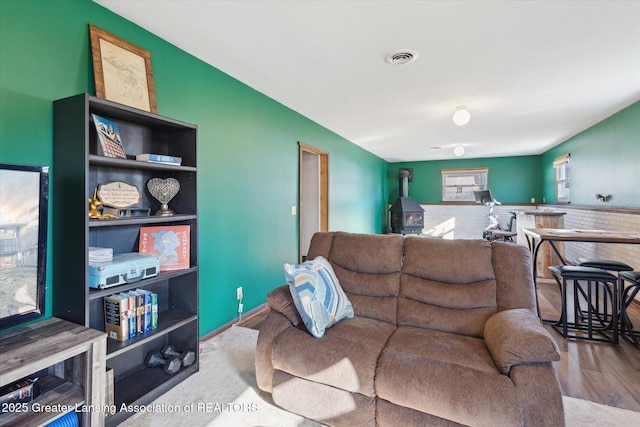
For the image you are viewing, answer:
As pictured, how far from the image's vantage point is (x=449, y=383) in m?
1.33

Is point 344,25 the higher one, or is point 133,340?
point 344,25

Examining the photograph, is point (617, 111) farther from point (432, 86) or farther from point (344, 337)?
point (344, 337)

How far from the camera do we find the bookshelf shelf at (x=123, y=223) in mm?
1500

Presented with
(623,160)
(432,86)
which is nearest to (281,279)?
(432,86)

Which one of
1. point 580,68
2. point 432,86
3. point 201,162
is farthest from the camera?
point 432,86

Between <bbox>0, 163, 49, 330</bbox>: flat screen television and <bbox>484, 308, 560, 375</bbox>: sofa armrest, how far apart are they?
213 centimetres

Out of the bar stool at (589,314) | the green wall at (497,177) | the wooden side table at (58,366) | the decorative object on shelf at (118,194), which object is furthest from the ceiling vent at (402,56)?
the green wall at (497,177)

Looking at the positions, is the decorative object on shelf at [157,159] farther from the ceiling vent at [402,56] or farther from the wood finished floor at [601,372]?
the ceiling vent at [402,56]

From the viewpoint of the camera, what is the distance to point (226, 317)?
112 inches

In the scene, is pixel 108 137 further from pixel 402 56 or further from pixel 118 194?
pixel 402 56

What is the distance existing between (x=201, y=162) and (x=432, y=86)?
2433 millimetres

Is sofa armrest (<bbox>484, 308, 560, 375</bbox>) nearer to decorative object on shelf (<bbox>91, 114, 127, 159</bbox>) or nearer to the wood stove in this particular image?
decorative object on shelf (<bbox>91, 114, 127, 159</bbox>)

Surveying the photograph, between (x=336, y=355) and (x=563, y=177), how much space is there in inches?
274

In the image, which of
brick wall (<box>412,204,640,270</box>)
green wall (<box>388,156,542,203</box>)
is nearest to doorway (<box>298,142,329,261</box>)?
brick wall (<box>412,204,640,270</box>)
